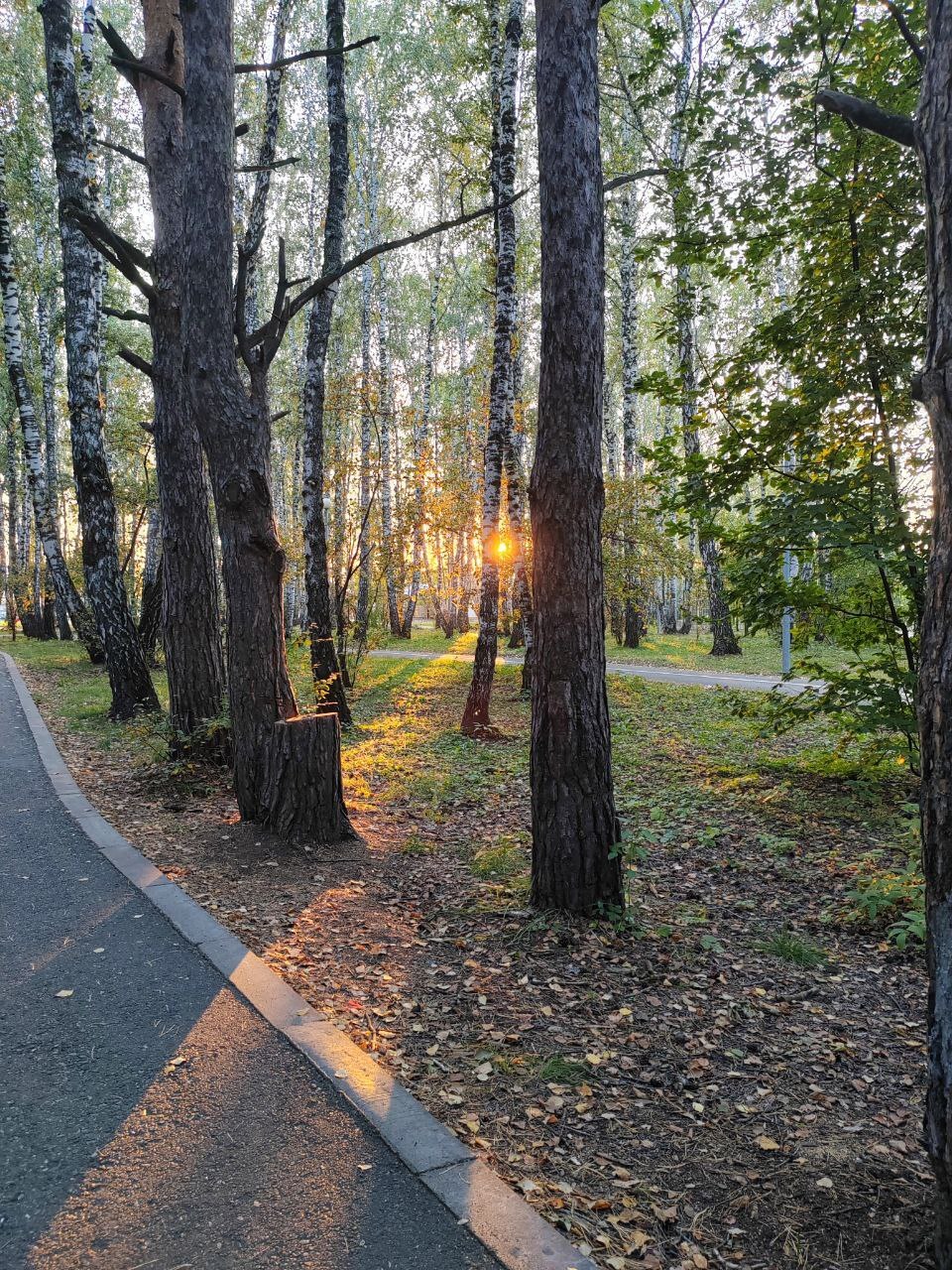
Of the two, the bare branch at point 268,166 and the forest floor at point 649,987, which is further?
the bare branch at point 268,166

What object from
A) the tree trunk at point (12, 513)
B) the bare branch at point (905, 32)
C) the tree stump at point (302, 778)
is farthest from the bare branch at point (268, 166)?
the tree trunk at point (12, 513)

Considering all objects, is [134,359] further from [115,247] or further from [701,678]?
[701,678]

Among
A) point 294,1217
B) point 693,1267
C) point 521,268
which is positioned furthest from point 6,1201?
point 521,268

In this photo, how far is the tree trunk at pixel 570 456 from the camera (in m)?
4.32

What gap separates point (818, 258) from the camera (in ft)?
21.0

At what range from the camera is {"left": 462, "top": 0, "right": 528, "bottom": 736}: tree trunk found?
10.1 meters

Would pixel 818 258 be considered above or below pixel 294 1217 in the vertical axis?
above

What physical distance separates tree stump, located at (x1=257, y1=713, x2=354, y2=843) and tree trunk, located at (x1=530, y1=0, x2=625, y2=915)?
2047 mm

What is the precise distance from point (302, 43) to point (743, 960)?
92.2 feet

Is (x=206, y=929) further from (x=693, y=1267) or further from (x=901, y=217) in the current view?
(x=901, y=217)

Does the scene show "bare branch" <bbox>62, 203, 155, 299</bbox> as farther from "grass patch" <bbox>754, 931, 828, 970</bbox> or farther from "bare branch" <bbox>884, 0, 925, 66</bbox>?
"grass patch" <bbox>754, 931, 828, 970</bbox>

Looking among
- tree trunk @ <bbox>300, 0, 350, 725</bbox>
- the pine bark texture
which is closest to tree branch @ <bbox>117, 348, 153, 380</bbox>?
the pine bark texture

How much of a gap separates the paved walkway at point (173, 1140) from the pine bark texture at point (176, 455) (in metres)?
3.82

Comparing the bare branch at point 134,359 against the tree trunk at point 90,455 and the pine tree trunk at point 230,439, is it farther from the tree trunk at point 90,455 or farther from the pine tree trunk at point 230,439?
the tree trunk at point 90,455
